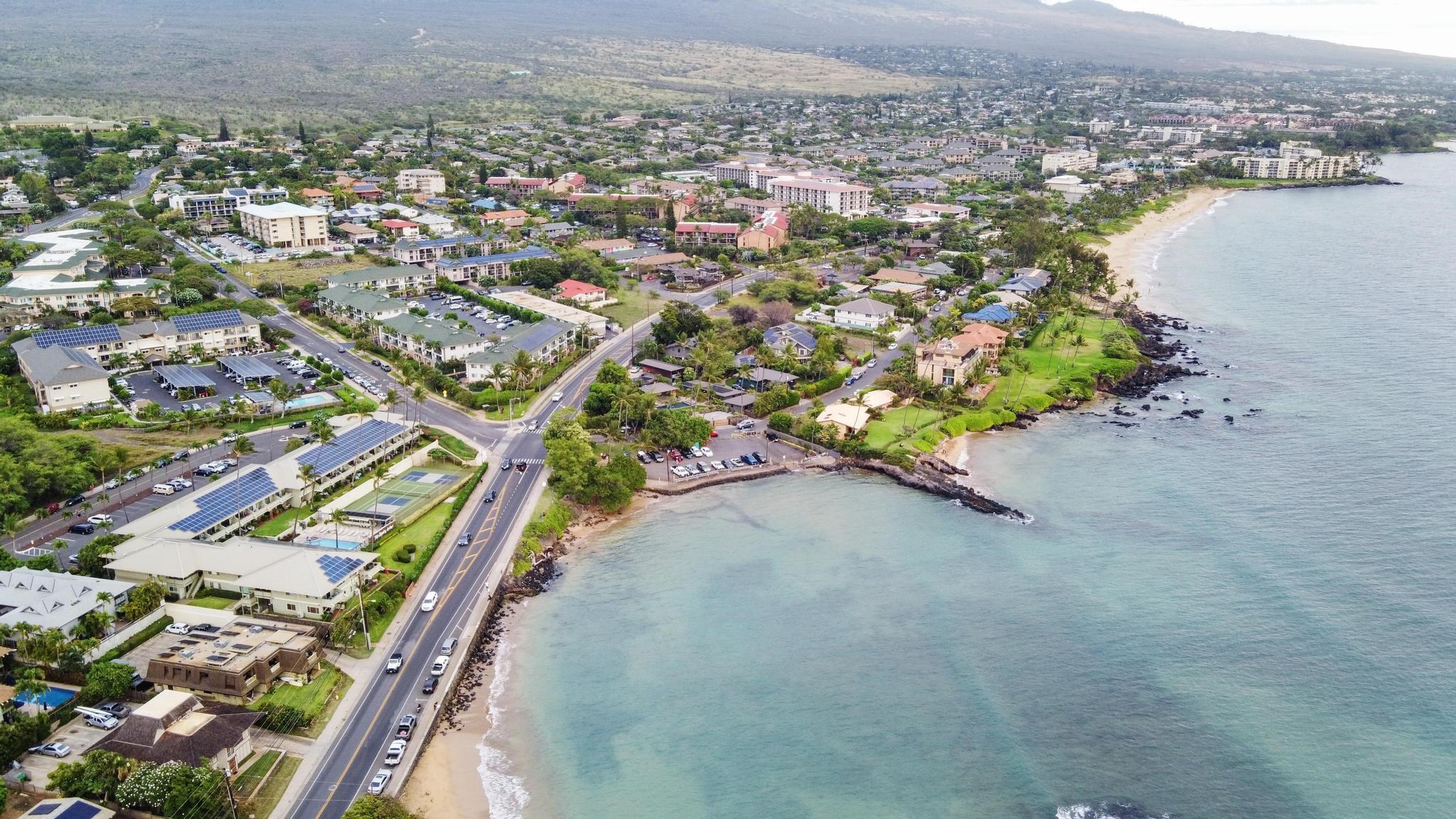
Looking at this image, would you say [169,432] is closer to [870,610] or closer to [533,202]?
[870,610]

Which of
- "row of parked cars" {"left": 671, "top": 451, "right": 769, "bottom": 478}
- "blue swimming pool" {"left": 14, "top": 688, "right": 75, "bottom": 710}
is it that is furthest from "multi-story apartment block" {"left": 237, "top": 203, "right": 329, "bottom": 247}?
"blue swimming pool" {"left": 14, "top": 688, "right": 75, "bottom": 710}

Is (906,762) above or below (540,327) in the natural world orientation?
below

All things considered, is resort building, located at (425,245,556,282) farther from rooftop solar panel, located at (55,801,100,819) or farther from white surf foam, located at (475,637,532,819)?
rooftop solar panel, located at (55,801,100,819)

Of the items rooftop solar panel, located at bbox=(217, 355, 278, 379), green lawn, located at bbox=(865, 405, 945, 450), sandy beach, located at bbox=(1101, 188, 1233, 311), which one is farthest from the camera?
sandy beach, located at bbox=(1101, 188, 1233, 311)

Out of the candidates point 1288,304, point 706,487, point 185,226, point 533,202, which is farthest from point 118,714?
point 533,202

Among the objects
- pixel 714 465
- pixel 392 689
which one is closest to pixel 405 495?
pixel 714 465
